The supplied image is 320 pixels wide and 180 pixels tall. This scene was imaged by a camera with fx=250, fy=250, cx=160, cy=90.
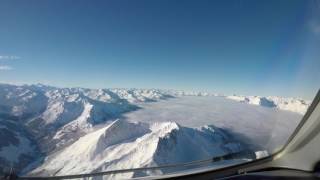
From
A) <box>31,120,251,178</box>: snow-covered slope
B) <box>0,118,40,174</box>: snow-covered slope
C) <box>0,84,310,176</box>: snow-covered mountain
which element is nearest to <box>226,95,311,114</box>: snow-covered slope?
Answer: <box>0,84,310,176</box>: snow-covered mountain

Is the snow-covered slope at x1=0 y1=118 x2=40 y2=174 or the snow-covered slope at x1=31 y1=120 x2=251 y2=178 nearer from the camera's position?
the snow-covered slope at x1=0 y1=118 x2=40 y2=174

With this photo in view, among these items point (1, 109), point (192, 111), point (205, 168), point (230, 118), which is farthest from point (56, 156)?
point (230, 118)

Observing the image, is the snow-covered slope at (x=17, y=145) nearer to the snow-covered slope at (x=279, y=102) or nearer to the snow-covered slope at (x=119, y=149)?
the snow-covered slope at (x=119, y=149)

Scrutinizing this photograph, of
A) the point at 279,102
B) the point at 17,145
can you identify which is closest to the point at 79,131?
the point at 17,145

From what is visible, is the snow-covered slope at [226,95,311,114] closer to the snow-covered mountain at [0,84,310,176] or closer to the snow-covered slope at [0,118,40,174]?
the snow-covered mountain at [0,84,310,176]

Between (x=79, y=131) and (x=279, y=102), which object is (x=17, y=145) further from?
(x=279, y=102)

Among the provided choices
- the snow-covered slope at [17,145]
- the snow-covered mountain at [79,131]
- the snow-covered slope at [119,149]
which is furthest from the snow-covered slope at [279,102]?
the snow-covered slope at [17,145]

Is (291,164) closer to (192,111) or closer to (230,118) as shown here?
(230,118)
